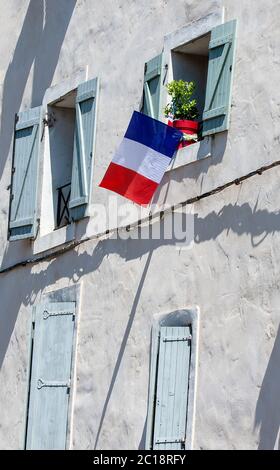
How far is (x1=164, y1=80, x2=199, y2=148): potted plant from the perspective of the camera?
42.7 ft

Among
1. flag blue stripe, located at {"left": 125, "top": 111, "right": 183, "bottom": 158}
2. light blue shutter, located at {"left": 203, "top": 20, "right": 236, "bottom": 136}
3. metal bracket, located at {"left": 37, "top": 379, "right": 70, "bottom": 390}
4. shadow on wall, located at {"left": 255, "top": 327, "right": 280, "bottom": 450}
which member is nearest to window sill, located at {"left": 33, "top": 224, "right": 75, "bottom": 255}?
metal bracket, located at {"left": 37, "top": 379, "right": 70, "bottom": 390}

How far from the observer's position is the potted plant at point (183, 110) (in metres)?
13.0

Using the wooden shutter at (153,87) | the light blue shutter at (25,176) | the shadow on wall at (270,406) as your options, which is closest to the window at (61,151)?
the light blue shutter at (25,176)

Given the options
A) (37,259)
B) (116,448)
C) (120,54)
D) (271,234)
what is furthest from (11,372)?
(271,234)

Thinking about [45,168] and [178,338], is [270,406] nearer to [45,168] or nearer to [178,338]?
[178,338]

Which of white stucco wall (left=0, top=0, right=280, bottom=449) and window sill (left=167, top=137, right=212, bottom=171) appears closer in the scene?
white stucco wall (left=0, top=0, right=280, bottom=449)

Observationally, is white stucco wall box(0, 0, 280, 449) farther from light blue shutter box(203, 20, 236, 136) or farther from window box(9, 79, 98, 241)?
window box(9, 79, 98, 241)

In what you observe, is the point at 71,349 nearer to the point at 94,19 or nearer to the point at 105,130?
the point at 105,130

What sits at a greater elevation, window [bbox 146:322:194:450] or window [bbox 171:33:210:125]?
window [bbox 171:33:210:125]

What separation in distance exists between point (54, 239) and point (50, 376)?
1329 millimetres

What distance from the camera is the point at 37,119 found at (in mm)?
15477

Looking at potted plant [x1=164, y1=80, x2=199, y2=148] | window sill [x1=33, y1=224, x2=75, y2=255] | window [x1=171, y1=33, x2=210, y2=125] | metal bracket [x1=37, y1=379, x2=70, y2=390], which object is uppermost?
window [x1=171, y1=33, x2=210, y2=125]

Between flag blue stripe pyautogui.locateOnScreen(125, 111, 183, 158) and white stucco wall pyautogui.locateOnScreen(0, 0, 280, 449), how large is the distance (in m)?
0.24

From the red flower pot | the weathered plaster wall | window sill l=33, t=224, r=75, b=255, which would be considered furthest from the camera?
window sill l=33, t=224, r=75, b=255
